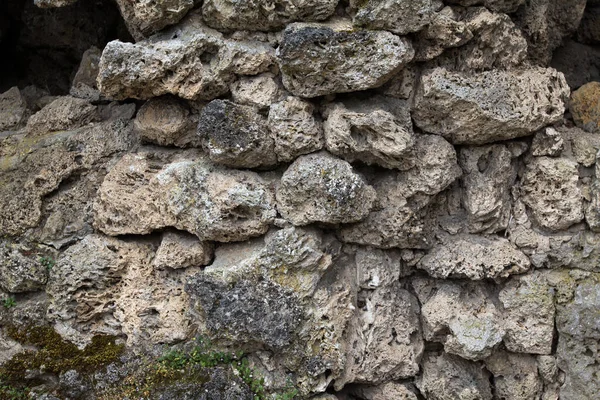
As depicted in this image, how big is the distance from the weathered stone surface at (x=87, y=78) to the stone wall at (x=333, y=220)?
84cm

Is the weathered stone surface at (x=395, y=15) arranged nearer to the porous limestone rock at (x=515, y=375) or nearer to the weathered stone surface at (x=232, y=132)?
the weathered stone surface at (x=232, y=132)

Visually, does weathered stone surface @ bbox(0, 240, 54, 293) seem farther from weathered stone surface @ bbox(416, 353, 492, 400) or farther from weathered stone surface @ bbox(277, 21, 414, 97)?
weathered stone surface @ bbox(416, 353, 492, 400)

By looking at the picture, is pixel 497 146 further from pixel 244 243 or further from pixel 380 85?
pixel 244 243

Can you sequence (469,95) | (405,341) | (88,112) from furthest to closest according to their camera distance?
(88,112)
(405,341)
(469,95)

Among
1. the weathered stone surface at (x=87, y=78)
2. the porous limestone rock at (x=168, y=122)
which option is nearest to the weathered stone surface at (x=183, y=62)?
the porous limestone rock at (x=168, y=122)

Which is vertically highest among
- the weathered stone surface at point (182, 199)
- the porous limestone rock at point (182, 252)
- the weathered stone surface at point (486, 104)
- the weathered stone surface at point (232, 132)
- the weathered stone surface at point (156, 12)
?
the weathered stone surface at point (156, 12)

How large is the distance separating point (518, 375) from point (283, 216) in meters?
2.02

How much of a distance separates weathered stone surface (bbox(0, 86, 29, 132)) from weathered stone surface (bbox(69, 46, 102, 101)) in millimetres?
465

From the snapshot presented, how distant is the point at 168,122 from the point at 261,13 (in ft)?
3.39

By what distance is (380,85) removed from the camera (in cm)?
403

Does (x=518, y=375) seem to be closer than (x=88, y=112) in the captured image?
Yes

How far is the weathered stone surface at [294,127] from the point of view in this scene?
399 cm

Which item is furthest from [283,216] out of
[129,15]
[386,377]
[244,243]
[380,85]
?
[129,15]

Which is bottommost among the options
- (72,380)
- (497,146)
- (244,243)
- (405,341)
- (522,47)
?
(72,380)
